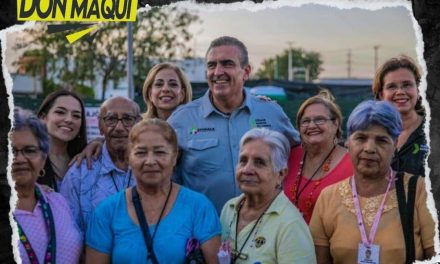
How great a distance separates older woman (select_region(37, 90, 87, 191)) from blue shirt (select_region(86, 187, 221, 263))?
38.9 inches

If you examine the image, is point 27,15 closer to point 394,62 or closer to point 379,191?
point 379,191

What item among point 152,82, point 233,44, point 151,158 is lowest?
point 151,158

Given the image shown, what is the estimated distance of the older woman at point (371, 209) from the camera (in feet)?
9.93

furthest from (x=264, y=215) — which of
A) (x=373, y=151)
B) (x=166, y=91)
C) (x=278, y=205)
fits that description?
(x=166, y=91)

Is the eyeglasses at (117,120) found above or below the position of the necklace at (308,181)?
above

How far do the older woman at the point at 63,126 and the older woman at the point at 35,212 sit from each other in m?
0.87

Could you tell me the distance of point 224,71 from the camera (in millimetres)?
4160

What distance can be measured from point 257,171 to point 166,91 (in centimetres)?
178

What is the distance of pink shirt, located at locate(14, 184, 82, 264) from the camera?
3080mm

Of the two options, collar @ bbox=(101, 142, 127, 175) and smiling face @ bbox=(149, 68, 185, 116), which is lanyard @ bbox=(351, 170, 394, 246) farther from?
smiling face @ bbox=(149, 68, 185, 116)

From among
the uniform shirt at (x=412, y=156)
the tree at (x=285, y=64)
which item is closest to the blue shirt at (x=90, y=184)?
the uniform shirt at (x=412, y=156)

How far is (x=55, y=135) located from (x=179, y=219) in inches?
56.0

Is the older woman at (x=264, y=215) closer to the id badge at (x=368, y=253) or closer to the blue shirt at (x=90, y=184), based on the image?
the id badge at (x=368, y=253)

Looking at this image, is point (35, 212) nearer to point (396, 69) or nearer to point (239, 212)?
point (239, 212)
